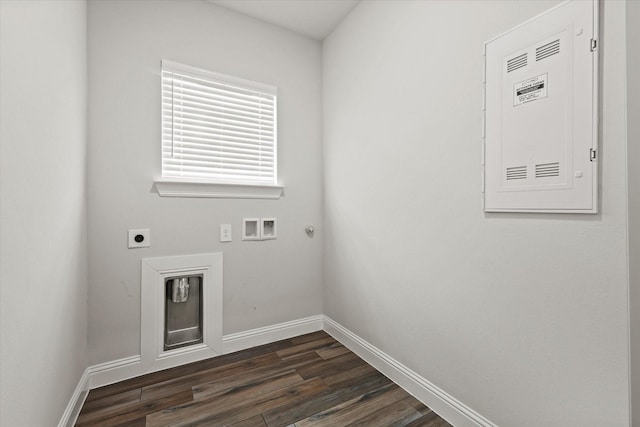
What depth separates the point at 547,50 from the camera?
1.09 m

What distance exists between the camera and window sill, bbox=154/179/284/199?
194cm

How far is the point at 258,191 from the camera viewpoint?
88.3 inches

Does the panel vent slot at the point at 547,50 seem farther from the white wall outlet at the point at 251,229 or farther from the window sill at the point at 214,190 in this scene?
the white wall outlet at the point at 251,229

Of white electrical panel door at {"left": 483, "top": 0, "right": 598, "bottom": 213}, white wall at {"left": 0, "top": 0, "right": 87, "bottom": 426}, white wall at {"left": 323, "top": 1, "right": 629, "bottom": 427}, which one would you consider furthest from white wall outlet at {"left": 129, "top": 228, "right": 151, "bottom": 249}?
white electrical panel door at {"left": 483, "top": 0, "right": 598, "bottom": 213}

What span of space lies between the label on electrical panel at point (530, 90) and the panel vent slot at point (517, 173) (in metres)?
0.26

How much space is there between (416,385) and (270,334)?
1.17 m

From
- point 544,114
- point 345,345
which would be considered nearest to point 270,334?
point 345,345

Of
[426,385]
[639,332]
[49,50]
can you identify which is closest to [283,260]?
[426,385]

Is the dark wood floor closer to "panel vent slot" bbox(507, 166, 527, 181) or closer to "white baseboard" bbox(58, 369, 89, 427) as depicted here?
"white baseboard" bbox(58, 369, 89, 427)

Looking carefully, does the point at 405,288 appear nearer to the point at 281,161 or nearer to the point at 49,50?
the point at 281,161

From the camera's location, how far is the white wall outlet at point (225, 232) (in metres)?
2.13

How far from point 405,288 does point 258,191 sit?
1.28 m

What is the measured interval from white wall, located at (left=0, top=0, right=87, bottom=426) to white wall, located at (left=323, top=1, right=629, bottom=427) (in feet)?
5.50

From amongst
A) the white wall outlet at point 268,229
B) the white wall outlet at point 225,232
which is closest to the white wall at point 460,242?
the white wall outlet at point 268,229
